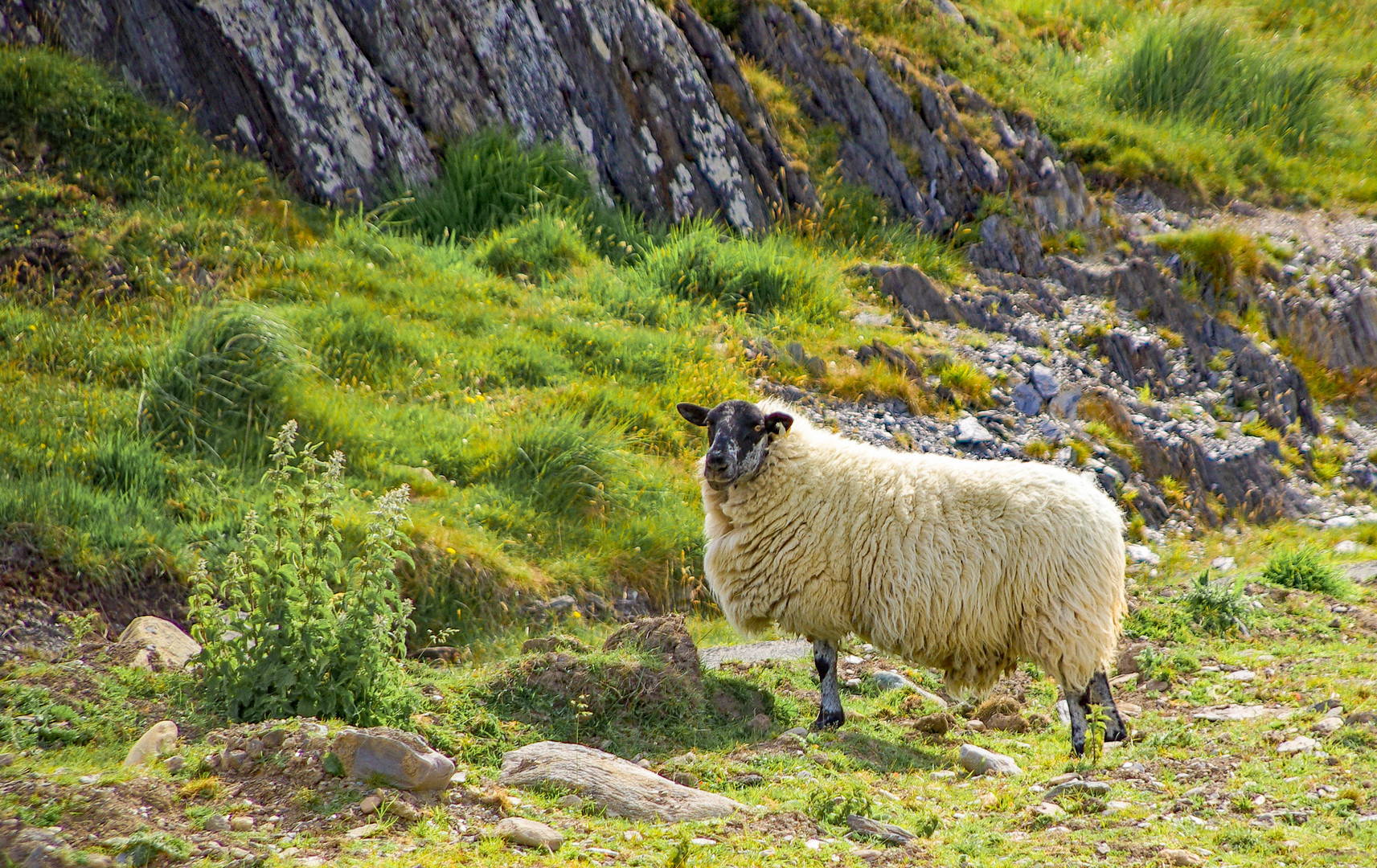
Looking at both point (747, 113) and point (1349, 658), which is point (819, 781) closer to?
point (1349, 658)

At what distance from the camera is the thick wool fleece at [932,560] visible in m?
6.49

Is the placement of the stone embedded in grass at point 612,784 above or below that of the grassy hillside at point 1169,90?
below

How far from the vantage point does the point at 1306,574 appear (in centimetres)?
974

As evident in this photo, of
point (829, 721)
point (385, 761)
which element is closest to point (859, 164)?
point (829, 721)

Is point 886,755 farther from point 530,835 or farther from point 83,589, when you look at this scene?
point 83,589

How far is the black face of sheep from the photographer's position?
7.39 meters


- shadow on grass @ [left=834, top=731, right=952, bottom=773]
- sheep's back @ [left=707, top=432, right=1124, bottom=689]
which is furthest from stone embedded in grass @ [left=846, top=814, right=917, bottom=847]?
sheep's back @ [left=707, top=432, right=1124, bottom=689]

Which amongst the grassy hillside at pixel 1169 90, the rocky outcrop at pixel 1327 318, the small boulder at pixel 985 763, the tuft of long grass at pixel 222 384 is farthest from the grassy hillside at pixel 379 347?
the rocky outcrop at pixel 1327 318

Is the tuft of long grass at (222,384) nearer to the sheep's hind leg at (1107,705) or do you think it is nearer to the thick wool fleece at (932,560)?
the thick wool fleece at (932,560)

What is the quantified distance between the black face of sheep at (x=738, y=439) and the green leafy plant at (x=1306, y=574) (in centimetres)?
551

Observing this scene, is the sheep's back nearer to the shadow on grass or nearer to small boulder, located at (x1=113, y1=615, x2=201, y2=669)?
the shadow on grass

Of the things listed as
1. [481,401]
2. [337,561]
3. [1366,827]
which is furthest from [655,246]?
[1366,827]

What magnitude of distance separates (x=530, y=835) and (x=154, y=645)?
10.6 feet

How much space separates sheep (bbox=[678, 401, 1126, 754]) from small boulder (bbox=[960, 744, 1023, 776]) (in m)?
0.64
